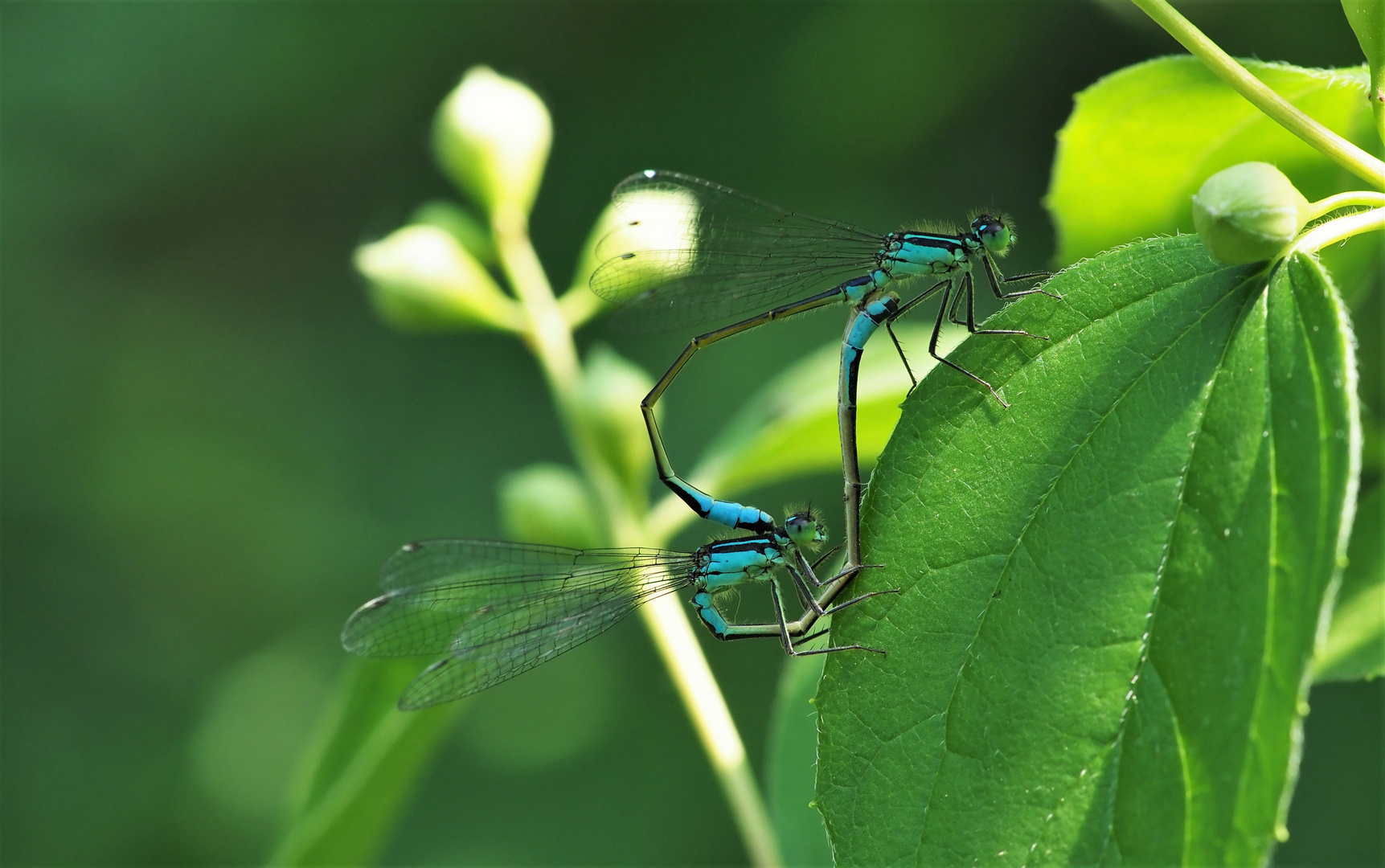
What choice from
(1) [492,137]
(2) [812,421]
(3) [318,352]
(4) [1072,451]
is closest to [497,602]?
(2) [812,421]

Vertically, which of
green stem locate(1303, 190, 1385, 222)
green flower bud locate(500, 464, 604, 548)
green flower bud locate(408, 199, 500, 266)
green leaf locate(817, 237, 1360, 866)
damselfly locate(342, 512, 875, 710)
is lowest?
green leaf locate(817, 237, 1360, 866)

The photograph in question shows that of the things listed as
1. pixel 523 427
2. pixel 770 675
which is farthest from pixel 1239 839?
pixel 523 427

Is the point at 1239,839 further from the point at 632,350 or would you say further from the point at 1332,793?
the point at 632,350

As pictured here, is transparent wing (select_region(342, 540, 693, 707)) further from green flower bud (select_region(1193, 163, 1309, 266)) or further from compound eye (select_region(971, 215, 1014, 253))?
green flower bud (select_region(1193, 163, 1309, 266))

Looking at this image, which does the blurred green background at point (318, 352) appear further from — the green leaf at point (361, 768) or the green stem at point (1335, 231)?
the green stem at point (1335, 231)

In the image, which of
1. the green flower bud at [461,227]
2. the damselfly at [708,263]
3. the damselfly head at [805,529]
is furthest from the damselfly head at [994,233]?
the green flower bud at [461,227]

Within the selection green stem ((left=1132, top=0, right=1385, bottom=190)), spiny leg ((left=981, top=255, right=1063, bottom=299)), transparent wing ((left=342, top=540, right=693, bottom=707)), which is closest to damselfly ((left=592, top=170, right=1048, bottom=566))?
transparent wing ((left=342, top=540, right=693, bottom=707))

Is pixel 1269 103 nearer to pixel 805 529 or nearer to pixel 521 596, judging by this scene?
pixel 805 529
